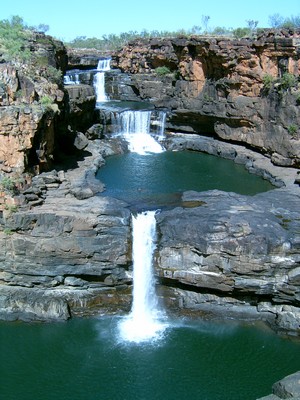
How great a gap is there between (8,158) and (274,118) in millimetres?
16794

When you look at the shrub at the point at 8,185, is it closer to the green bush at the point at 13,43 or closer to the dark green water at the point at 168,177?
the dark green water at the point at 168,177

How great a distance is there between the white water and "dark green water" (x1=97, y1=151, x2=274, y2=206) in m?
2.97

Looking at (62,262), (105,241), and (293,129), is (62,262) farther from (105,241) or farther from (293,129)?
(293,129)

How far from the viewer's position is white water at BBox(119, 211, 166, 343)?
55.2 feet

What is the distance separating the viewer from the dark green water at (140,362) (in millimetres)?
13789

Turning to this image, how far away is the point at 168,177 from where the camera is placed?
86.9 feet

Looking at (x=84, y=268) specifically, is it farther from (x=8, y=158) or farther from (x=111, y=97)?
(x=111, y=97)

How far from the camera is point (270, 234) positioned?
54.7 feet

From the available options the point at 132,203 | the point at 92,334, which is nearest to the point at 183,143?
the point at 132,203

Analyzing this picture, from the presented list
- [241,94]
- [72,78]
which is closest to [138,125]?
[241,94]

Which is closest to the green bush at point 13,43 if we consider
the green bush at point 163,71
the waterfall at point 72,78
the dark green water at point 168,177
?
the dark green water at point 168,177

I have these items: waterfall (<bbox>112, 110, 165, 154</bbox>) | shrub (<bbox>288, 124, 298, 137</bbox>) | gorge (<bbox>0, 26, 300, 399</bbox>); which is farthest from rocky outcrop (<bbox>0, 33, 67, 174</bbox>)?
shrub (<bbox>288, 124, 298, 137</bbox>)

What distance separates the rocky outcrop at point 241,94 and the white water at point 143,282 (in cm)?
1295

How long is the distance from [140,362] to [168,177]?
13520 millimetres
